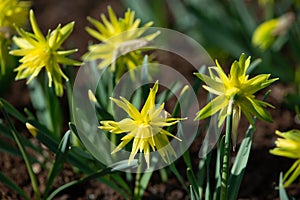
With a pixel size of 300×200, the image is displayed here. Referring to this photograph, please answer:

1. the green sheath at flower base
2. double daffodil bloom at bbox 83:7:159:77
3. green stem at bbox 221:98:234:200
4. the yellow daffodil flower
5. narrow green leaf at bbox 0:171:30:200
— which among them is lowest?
green stem at bbox 221:98:234:200

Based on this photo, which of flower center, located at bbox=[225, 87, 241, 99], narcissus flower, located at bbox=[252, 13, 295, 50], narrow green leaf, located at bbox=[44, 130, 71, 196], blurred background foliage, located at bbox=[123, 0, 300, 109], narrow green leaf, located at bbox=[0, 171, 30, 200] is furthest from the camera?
blurred background foliage, located at bbox=[123, 0, 300, 109]

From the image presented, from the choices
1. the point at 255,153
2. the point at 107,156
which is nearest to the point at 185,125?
the point at 255,153

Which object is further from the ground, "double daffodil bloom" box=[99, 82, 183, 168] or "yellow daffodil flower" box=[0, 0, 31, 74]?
"yellow daffodil flower" box=[0, 0, 31, 74]

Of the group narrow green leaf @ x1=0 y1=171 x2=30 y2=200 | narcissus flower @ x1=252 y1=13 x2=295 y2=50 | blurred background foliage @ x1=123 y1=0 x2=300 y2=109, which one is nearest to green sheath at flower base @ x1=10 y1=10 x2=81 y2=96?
narrow green leaf @ x1=0 y1=171 x2=30 y2=200

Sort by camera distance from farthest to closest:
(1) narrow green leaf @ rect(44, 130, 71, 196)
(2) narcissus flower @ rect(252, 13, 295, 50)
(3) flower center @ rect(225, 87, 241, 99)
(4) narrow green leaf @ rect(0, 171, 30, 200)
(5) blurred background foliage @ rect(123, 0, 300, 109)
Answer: (5) blurred background foliage @ rect(123, 0, 300, 109), (2) narcissus flower @ rect(252, 13, 295, 50), (4) narrow green leaf @ rect(0, 171, 30, 200), (1) narrow green leaf @ rect(44, 130, 71, 196), (3) flower center @ rect(225, 87, 241, 99)

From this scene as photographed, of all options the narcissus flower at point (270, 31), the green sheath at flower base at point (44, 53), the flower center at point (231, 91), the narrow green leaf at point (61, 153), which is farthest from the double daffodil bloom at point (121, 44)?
the narcissus flower at point (270, 31)

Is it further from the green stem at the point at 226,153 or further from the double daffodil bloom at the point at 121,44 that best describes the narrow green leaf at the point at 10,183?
the green stem at the point at 226,153

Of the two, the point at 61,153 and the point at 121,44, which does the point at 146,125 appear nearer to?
the point at 61,153

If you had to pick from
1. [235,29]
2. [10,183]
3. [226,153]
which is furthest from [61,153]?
[235,29]

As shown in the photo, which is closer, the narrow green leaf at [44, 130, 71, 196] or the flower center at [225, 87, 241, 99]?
the flower center at [225, 87, 241, 99]

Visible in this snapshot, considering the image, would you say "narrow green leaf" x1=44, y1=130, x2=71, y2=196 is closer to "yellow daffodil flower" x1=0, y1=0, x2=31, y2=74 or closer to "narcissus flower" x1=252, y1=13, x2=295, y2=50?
"yellow daffodil flower" x1=0, y1=0, x2=31, y2=74
